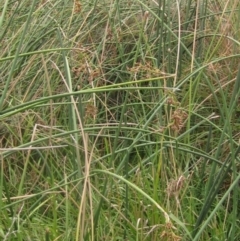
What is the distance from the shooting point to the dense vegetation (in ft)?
4.21

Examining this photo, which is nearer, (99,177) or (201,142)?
(99,177)

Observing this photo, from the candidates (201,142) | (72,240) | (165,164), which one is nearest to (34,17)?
(201,142)

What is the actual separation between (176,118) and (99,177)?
22.9 inches

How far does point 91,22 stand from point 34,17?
0.63 feet

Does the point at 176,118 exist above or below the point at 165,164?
above

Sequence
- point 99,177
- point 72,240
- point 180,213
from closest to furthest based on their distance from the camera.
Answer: point 72,240
point 180,213
point 99,177

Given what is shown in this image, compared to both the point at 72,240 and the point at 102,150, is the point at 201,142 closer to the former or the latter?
the point at 102,150

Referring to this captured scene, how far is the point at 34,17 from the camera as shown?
7.30ft

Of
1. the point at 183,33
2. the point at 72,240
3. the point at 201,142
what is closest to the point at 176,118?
the point at 72,240

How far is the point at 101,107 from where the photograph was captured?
2.06 metres

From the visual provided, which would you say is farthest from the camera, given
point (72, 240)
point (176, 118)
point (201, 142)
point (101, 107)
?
point (101, 107)

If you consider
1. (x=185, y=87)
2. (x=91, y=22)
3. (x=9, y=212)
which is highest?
(x=91, y=22)

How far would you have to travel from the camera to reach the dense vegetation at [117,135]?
4.21 feet

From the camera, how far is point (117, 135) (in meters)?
1.34
